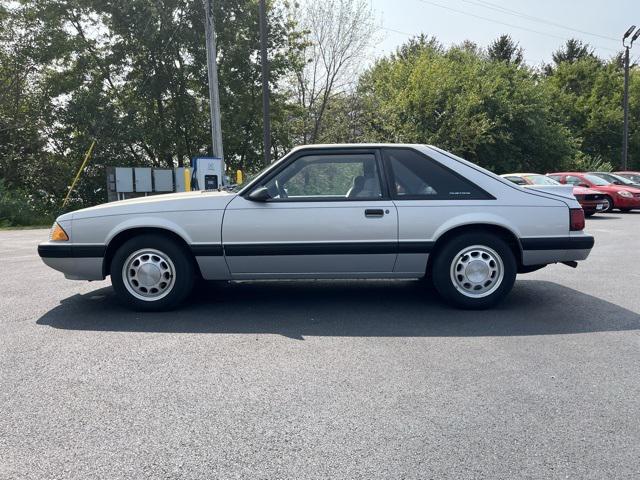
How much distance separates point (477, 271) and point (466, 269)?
11 cm

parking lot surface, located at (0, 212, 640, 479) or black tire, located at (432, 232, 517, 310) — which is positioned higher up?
black tire, located at (432, 232, 517, 310)

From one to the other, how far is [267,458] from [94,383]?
148 cm

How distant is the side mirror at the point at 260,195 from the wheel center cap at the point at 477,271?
6.55 feet

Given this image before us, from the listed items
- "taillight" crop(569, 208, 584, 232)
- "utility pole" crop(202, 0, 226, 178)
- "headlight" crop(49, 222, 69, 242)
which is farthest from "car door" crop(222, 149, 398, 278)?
"utility pole" crop(202, 0, 226, 178)

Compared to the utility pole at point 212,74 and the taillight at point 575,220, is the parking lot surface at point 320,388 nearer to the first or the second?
the taillight at point 575,220

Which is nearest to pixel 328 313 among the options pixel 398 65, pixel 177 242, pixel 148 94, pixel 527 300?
pixel 177 242

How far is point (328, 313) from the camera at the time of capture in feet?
16.8

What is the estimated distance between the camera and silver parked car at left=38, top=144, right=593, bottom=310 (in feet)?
16.5

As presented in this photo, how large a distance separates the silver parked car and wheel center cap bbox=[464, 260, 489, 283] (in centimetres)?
1

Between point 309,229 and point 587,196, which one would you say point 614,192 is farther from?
point 309,229

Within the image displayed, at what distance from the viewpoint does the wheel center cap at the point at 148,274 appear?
508 centimetres

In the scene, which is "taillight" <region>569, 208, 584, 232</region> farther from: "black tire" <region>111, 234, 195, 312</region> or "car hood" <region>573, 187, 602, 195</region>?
"car hood" <region>573, 187, 602, 195</region>

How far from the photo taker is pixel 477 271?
5.11 metres

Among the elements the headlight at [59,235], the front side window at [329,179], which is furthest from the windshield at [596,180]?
the headlight at [59,235]
